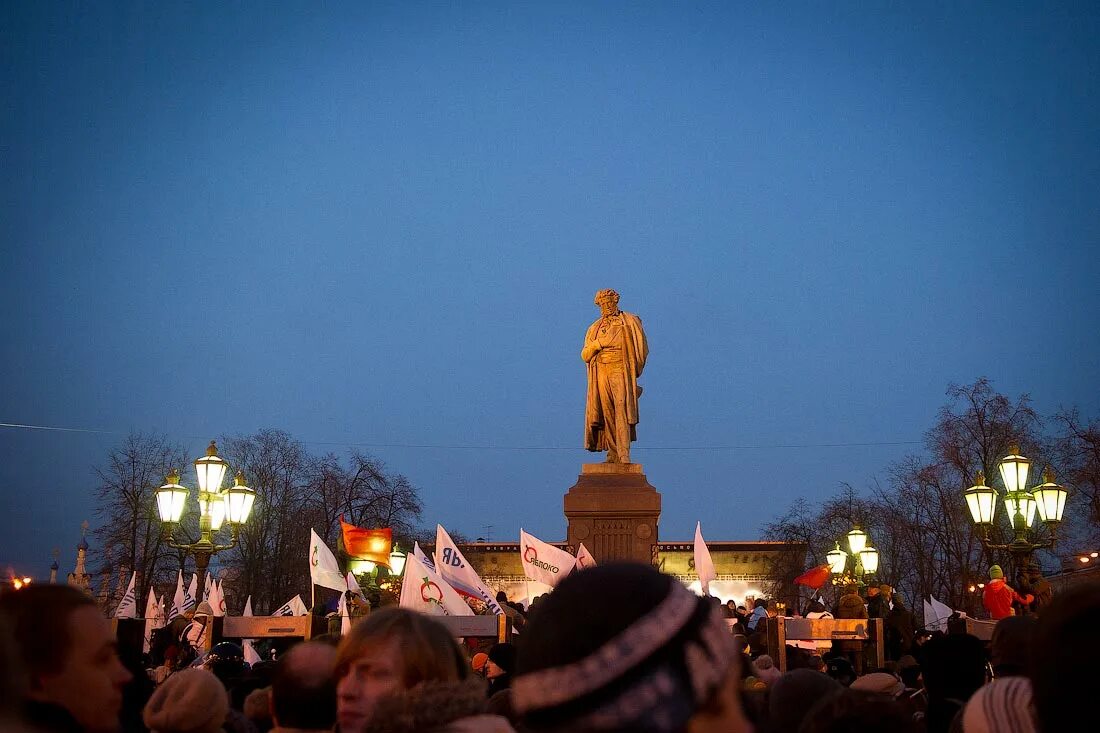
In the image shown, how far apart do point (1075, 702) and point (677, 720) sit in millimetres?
951

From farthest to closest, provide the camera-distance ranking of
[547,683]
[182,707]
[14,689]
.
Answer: [182,707] → [547,683] → [14,689]

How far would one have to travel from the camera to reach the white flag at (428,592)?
1209 centimetres

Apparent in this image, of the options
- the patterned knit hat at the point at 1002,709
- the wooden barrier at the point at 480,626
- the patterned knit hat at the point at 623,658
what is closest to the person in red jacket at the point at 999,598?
the wooden barrier at the point at 480,626

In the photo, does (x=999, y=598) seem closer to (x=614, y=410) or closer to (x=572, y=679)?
(x=614, y=410)

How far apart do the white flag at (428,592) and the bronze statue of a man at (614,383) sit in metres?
9.90

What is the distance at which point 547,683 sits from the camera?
73.9 inches

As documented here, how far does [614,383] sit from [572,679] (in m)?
20.2

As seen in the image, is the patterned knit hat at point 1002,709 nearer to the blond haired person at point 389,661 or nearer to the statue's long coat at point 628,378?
the blond haired person at point 389,661

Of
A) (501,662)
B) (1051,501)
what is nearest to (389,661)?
(501,662)

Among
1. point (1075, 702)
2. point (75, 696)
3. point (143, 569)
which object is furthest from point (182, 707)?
point (143, 569)

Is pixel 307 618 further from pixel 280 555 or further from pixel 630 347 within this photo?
pixel 280 555

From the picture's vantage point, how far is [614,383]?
2202 centimetres

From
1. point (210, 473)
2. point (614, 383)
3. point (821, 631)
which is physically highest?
point (614, 383)

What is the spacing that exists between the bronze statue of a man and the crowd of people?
1606 centimetres
